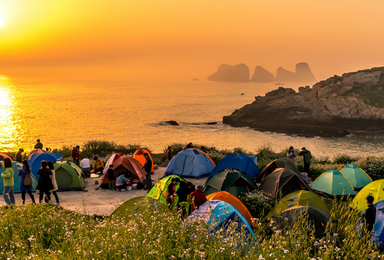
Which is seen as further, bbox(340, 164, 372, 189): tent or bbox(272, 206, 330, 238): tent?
bbox(340, 164, 372, 189): tent

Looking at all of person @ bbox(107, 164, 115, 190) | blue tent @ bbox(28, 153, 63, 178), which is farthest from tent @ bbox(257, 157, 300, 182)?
blue tent @ bbox(28, 153, 63, 178)

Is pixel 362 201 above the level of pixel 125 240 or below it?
below

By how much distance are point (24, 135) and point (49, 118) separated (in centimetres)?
2847

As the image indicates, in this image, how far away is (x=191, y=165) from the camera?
62.7 ft

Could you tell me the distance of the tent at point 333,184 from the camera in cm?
1504

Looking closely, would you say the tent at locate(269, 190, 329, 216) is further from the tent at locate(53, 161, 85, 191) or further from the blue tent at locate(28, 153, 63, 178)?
the blue tent at locate(28, 153, 63, 178)

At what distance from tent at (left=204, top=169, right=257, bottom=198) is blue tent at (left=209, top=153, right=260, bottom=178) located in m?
3.41

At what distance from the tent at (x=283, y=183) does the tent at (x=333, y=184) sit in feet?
3.45

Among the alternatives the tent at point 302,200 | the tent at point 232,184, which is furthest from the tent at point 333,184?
the tent at point 302,200

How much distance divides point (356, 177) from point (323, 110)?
61519 millimetres

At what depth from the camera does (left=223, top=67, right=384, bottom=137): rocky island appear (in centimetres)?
6825

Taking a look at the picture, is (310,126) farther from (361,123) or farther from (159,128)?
(159,128)

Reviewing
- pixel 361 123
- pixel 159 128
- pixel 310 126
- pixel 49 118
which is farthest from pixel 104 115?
pixel 361 123

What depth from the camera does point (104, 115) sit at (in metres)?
106
